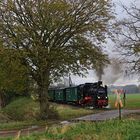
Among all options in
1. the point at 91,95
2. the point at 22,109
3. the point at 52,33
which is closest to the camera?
the point at 52,33

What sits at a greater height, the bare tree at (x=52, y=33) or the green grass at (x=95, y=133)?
the bare tree at (x=52, y=33)

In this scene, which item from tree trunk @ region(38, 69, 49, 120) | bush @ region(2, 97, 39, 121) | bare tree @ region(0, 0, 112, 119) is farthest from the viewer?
bush @ region(2, 97, 39, 121)

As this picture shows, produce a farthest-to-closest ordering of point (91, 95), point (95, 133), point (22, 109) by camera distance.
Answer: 1. point (91, 95)
2. point (22, 109)
3. point (95, 133)

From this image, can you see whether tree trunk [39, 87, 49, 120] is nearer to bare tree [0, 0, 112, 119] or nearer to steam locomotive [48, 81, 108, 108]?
bare tree [0, 0, 112, 119]

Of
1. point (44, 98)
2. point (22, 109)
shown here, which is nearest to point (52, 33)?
point (44, 98)

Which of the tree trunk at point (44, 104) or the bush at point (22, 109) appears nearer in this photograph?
the tree trunk at point (44, 104)

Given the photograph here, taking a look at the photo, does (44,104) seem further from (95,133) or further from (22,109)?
(95,133)

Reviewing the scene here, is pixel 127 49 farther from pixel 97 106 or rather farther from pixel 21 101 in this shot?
pixel 21 101

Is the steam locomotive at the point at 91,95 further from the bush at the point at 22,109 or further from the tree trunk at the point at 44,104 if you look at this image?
the tree trunk at the point at 44,104

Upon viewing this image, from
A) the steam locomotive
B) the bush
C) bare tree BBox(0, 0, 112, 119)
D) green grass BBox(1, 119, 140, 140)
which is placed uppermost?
bare tree BBox(0, 0, 112, 119)

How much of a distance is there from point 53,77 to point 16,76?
4317 millimetres

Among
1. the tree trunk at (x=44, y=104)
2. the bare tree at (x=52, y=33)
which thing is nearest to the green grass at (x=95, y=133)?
the bare tree at (x=52, y=33)

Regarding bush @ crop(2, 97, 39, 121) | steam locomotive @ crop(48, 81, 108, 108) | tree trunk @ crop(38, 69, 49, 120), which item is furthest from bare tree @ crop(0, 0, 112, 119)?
steam locomotive @ crop(48, 81, 108, 108)

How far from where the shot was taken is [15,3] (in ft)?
121
